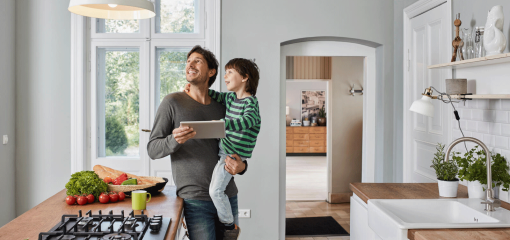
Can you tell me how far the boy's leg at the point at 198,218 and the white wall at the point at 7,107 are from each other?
232 cm

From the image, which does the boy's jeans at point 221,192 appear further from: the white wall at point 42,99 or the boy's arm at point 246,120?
the white wall at point 42,99

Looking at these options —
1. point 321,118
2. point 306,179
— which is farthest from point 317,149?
point 306,179

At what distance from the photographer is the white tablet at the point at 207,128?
1662mm

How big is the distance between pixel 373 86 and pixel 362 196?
5.85ft

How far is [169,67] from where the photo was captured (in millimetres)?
3705

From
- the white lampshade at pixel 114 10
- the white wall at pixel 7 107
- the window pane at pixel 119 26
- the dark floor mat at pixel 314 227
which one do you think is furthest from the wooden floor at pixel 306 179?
the white lampshade at pixel 114 10

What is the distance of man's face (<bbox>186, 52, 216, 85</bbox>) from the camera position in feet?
6.45

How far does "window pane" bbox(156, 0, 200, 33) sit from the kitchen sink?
2411mm

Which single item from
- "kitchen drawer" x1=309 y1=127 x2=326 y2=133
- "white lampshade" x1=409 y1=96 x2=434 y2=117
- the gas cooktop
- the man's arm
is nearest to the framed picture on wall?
"kitchen drawer" x1=309 y1=127 x2=326 y2=133

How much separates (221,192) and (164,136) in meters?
0.39

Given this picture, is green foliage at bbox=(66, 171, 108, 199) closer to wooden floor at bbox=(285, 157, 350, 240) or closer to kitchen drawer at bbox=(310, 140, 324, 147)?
wooden floor at bbox=(285, 157, 350, 240)

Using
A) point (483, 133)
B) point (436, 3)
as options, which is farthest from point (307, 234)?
point (436, 3)

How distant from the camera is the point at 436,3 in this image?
2.88 m

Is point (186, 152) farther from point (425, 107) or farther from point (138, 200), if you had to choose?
point (425, 107)
